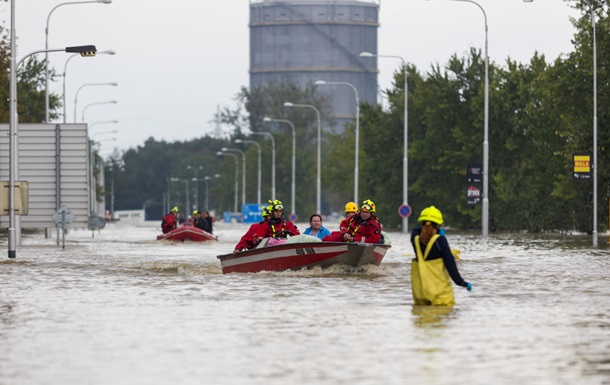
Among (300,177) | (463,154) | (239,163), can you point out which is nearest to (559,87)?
(463,154)

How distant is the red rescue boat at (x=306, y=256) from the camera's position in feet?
94.5

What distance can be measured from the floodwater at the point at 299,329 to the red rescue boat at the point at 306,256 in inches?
10.1

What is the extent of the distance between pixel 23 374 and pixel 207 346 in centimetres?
258

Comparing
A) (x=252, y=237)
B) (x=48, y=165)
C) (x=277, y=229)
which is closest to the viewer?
(x=252, y=237)

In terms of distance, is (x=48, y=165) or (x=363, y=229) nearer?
(x=363, y=229)

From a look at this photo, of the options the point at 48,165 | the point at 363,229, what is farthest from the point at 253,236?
the point at 48,165

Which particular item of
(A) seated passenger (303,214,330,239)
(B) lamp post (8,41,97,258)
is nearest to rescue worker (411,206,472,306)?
(A) seated passenger (303,214,330,239)

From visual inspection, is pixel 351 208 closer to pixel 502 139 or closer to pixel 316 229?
pixel 316 229

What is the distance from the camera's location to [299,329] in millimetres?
17141

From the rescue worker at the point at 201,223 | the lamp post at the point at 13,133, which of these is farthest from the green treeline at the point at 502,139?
the lamp post at the point at 13,133

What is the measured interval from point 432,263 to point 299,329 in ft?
11.5

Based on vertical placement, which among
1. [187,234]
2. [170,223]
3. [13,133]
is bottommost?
[187,234]

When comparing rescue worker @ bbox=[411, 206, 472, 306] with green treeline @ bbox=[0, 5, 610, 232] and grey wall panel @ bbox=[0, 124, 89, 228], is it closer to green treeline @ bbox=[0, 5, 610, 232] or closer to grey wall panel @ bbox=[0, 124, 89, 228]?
grey wall panel @ bbox=[0, 124, 89, 228]

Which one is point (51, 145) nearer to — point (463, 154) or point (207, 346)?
point (463, 154)
